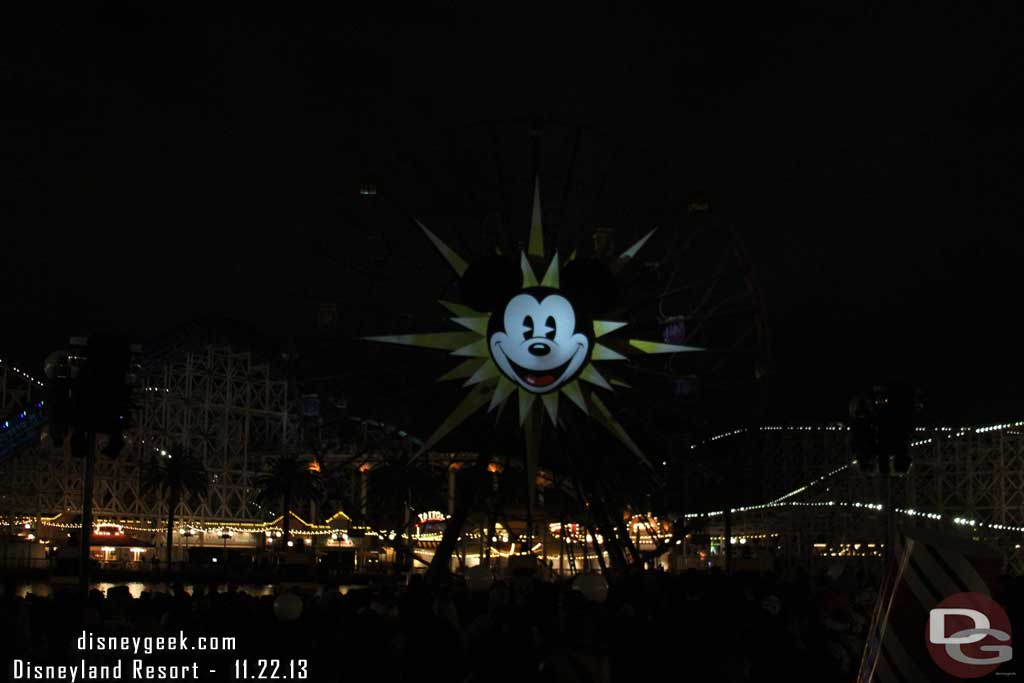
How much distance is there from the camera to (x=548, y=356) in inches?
787

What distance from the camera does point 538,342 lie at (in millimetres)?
19969

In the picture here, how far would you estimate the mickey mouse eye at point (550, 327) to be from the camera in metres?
20.1

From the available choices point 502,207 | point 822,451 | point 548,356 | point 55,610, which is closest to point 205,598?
point 55,610

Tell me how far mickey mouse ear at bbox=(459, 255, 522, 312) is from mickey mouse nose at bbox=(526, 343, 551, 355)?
931 millimetres

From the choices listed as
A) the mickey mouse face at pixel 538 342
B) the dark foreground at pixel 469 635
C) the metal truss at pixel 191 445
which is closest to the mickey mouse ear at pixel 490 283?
the mickey mouse face at pixel 538 342

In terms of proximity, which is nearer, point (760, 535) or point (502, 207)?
point (502, 207)

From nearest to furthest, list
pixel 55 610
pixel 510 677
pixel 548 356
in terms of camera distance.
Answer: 1. pixel 510 677
2. pixel 55 610
3. pixel 548 356

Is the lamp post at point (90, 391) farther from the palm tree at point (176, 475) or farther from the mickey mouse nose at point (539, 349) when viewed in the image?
the palm tree at point (176, 475)

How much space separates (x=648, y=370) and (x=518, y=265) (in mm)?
4541

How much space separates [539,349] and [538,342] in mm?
121

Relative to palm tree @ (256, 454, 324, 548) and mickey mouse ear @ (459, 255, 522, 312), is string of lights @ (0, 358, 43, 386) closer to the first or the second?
palm tree @ (256, 454, 324, 548)

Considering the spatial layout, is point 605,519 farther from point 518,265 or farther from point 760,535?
point 760,535

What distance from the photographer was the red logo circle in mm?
5188

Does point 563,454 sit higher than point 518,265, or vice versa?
point 518,265
